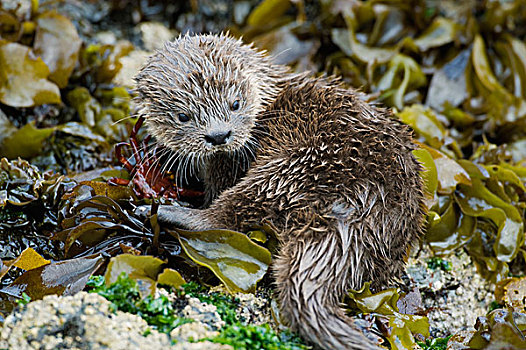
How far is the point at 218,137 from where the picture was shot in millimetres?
2689

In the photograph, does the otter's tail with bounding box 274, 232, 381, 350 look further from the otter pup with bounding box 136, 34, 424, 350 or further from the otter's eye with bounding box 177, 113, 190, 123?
the otter's eye with bounding box 177, 113, 190, 123

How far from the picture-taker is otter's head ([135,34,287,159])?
272cm

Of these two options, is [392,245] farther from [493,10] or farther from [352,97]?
[493,10]

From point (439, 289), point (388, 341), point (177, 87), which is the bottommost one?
point (439, 289)

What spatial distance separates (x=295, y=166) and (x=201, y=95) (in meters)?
0.61

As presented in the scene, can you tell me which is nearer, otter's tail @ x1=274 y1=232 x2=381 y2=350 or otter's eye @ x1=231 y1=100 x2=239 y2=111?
otter's tail @ x1=274 y1=232 x2=381 y2=350

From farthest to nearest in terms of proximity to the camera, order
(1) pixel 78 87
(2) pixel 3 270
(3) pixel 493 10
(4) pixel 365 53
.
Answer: (3) pixel 493 10 < (4) pixel 365 53 < (1) pixel 78 87 < (2) pixel 3 270

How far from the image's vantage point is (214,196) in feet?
9.91

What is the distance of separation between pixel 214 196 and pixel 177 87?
0.67m

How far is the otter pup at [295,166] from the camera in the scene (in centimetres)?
244

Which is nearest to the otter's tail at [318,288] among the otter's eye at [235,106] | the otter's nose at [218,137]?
the otter's nose at [218,137]

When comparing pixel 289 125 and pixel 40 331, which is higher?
pixel 289 125

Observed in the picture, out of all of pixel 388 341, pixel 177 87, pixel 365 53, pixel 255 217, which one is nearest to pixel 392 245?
pixel 388 341

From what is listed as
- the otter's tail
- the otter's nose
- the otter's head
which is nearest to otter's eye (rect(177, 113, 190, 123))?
the otter's head
